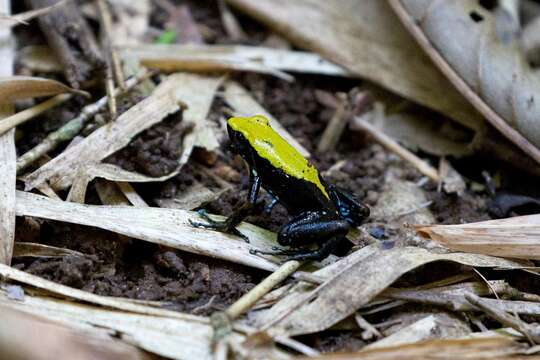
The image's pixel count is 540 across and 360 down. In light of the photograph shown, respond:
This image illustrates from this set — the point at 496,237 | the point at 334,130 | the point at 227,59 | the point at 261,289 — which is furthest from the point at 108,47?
the point at 496,237

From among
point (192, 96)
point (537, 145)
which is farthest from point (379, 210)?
point (192, 96)

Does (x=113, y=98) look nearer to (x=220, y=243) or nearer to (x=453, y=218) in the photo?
(x=220, y=243)

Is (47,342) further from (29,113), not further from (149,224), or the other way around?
(29,113)

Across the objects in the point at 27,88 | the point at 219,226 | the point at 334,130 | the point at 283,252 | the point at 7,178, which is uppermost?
the point at 27,88

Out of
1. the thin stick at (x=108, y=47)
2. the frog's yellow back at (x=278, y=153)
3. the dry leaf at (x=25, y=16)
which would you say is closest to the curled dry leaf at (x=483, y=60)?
the frog's yellow back at (x=278, y=153)

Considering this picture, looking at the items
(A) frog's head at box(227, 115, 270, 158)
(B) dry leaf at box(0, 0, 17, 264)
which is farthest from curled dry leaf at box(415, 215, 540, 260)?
(B) dry leaf at box(0, 0, 17, 264)
